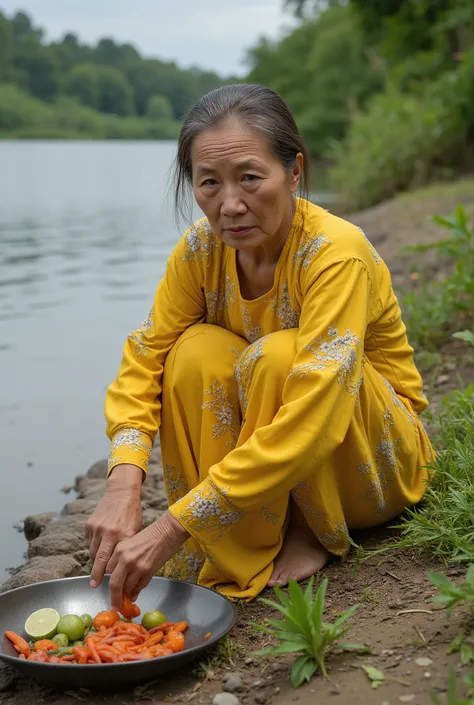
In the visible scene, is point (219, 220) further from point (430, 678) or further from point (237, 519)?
point (430, 678)

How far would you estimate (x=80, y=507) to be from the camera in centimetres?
388

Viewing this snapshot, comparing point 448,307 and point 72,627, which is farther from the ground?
point 448,307

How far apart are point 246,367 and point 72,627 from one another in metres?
0.79

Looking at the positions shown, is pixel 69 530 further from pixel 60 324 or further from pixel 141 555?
pixel 60 324

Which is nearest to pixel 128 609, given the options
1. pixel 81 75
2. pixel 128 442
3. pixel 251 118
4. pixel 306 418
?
pixel 128 442

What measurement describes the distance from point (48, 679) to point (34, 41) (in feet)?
277

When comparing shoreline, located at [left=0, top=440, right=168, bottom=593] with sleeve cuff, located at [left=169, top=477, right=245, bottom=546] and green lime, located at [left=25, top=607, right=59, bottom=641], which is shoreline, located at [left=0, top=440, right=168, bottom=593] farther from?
sleeve cuff, located at [left=169, top=477, right=245, bottom=546]

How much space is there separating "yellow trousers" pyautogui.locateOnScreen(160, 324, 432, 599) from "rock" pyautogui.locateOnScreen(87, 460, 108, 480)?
62.5 inches

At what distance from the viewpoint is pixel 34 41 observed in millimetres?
80438

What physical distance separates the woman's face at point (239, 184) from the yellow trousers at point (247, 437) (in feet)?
0.96

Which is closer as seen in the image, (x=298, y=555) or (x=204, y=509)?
(x=204, y=509)

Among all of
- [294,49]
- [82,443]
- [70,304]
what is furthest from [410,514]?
[294,49]

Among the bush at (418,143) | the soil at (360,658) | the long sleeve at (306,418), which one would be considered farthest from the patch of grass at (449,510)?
the bush at (418,143)

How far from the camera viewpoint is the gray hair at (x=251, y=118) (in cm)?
251
